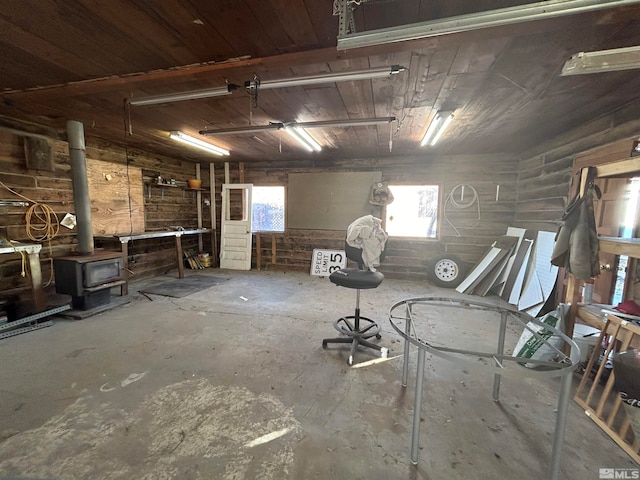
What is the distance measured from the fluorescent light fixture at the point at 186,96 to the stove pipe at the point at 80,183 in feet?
4.47

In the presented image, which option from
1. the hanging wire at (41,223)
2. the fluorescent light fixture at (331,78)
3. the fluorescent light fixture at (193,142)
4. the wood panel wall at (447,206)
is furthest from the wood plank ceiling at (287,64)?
the wood panel wall at (447,206)

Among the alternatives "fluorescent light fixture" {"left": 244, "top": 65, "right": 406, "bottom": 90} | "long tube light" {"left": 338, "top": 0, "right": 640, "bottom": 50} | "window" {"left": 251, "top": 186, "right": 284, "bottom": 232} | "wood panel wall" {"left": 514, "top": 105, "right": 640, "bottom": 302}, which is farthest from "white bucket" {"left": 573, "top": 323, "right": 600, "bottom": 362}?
"window" {"left": 251, "top": 186, "right": 284, "bottom": 232}

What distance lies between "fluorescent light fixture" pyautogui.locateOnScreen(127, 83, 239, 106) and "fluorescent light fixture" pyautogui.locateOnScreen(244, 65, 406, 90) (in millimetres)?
258

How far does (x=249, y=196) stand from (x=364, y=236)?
422 cm

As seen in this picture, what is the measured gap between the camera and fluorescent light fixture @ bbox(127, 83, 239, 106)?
7.70ft

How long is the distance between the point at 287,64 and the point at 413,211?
427 cm

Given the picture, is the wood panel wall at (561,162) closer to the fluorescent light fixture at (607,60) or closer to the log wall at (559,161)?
the log wall at (559,161)

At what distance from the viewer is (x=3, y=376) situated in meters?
2.09

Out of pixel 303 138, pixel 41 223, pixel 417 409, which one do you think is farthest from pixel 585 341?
pixel 41 223

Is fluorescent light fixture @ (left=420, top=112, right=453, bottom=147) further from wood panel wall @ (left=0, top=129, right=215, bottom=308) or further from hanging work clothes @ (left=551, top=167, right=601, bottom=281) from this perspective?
wood panel wall @ (left=0, top=129, right=215, bottom=308)

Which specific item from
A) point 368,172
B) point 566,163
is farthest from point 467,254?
point 368,172

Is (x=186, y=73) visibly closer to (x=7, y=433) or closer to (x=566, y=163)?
(x=7, y=433)

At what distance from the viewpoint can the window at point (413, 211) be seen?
541cm

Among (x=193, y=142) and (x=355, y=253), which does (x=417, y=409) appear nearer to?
(x=355, y=253)
